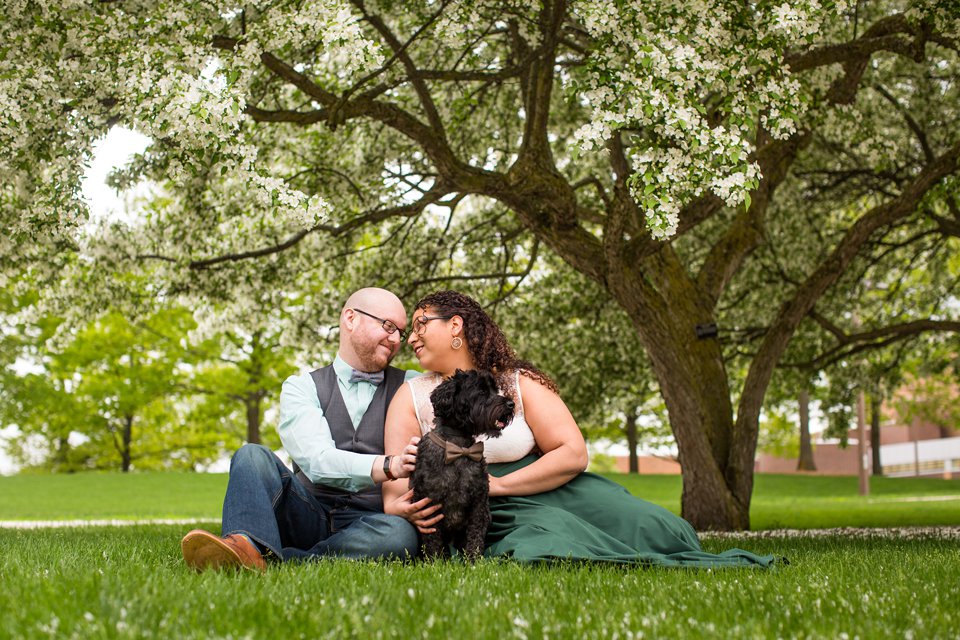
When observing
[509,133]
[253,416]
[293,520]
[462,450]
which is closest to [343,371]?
[293,520]

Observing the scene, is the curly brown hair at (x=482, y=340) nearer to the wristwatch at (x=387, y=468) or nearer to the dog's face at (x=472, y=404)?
the dog's face at (x=472, y=404)

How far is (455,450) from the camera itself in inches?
195

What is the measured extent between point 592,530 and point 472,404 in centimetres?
124

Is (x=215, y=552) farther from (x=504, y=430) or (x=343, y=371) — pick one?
(x=504, y=430)

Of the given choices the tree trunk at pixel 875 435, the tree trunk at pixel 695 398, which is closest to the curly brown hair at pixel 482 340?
the tree trunk at pixel 695 398

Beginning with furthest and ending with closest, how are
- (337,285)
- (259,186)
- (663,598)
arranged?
(337,285) → (259,186) → (663,598)

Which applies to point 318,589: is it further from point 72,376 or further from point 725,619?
point 72,376

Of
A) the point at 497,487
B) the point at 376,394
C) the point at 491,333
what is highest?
the point at 491,333

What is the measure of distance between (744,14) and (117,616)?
7.31 metres

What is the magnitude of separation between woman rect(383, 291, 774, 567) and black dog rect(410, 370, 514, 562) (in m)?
0.17

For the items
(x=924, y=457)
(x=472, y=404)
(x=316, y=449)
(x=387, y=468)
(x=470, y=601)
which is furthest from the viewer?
(x=924, y=457)

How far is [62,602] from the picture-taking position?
352 centimetres

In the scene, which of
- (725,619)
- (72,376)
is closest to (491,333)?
(725,619)

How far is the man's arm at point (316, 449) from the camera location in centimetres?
531
